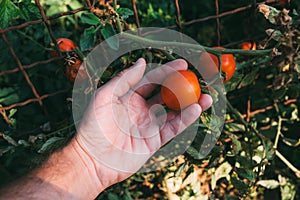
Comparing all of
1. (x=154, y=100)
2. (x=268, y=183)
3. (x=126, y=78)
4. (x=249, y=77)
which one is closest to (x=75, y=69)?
(x=126, y=78)

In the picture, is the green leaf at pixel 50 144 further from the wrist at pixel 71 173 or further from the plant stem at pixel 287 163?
the plant stem at pixel 287 163

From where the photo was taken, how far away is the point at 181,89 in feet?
3.16

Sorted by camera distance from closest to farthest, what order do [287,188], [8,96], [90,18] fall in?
[90,18] → [8,96] → [287,188]

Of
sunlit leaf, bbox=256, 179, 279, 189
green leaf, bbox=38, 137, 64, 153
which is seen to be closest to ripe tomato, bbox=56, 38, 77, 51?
green leaf, bbox=38, 137, 64, 153

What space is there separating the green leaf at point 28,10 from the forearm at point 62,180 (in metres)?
0.35

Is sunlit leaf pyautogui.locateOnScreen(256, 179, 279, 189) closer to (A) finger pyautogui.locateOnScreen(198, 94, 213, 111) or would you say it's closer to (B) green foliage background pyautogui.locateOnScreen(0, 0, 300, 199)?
(B) green foliage background pyautogui.locateOnScreen(0, 0, 300, 199)

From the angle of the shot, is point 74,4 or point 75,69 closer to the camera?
point 75,69

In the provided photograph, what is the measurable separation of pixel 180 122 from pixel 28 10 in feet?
1.63

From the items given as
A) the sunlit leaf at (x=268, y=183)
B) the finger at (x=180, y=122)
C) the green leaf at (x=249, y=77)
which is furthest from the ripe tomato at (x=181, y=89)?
the sunlit leaf at (x=268, y=183)

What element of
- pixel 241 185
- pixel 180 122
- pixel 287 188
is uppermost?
pixel 180 122

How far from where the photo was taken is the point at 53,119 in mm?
1314

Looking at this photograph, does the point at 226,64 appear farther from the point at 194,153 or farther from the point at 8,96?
the point at 8,96

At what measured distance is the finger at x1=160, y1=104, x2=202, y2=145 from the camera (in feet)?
3.37

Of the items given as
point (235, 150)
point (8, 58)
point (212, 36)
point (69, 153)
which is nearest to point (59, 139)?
point (69, 153)
